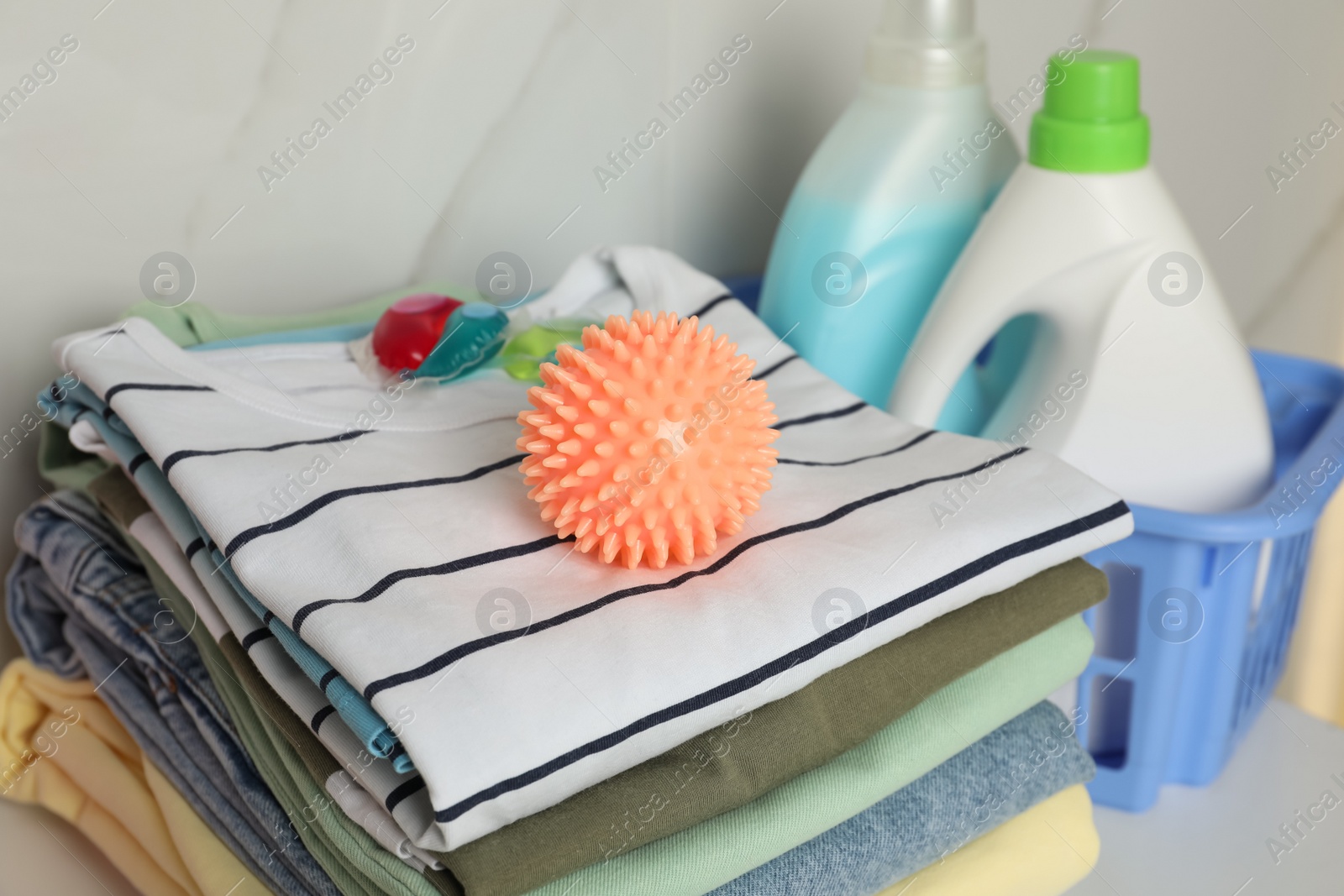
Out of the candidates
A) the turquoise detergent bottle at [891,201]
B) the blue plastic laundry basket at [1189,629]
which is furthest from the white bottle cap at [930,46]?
the blue plastic laundry basket at [1189,629]

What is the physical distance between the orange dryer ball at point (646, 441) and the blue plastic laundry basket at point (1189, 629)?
22 centimetres

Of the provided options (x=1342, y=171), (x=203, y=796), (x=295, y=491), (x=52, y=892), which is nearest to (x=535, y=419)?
(x=295, y=491)

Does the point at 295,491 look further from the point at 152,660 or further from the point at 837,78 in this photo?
the point at 837,78

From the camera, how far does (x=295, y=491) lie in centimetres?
46

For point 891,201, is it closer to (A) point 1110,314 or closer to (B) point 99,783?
(A) point 1110,314

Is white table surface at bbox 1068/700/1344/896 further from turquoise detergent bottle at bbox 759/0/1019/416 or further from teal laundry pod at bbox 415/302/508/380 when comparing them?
teal laundry pod at bbox 415/302/508/380

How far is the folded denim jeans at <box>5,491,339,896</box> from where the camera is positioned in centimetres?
46

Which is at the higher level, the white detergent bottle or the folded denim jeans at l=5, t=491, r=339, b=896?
the folded denim jeans at l=5, t=491, r=339, b=896

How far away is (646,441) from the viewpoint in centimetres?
41

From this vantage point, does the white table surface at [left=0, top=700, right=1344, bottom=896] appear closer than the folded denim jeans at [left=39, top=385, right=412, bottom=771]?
No

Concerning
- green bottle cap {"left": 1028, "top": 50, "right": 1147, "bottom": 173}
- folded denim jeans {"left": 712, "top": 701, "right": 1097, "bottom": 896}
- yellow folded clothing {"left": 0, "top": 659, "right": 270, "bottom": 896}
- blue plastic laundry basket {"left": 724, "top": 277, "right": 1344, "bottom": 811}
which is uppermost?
green bottle cap {"left": 1028, "top": 50, "right": 1147, "bottom": 173}

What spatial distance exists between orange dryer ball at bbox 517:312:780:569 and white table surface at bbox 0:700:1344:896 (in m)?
0.27

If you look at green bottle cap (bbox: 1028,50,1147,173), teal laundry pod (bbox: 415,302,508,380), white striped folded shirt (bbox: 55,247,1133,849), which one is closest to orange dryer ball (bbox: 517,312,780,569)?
white striped folded shirt (bbox: 55,247,1133,849)

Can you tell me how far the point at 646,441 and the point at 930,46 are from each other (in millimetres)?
333
